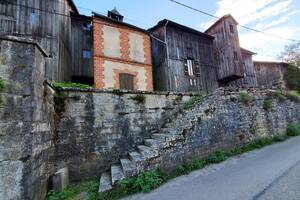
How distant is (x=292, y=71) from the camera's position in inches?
840

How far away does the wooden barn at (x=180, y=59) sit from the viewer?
12602 millimetres

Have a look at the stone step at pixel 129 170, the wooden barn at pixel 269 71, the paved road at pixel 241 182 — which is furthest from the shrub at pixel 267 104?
the wooden barn at pixel 269 71

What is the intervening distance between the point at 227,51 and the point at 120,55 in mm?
9111

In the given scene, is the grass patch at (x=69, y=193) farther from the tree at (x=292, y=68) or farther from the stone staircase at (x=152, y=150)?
the tree at (x=292, y=68)

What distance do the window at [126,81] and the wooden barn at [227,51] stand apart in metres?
8.15

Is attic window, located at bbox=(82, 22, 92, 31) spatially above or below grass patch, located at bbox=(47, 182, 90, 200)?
above

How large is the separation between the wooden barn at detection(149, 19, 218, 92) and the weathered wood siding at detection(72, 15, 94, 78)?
4380mm

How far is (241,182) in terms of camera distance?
429 centimetres

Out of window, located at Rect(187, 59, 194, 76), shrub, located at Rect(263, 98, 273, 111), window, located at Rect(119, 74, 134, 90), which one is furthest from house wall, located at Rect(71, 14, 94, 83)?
shrub, located at Rect(263, 98, 273, 111)

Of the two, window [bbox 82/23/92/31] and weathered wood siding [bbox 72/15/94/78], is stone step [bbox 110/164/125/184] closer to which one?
weathered wood siding [bbox 72/15/94/78]

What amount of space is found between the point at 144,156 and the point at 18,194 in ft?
8.83

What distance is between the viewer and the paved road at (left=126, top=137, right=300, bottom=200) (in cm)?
366

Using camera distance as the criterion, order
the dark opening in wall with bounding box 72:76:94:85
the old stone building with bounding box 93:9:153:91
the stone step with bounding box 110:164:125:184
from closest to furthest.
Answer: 1. the stone step with bounding box 110:164:125:184
2. the old stone building with bounding box 93:9:153:91
3. the dark opening in wall with bounding box 72:76:94:85

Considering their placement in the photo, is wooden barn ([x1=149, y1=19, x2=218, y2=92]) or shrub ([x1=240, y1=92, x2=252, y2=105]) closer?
shrub ([x1=240, y1=92, x2=252, y2=105])
